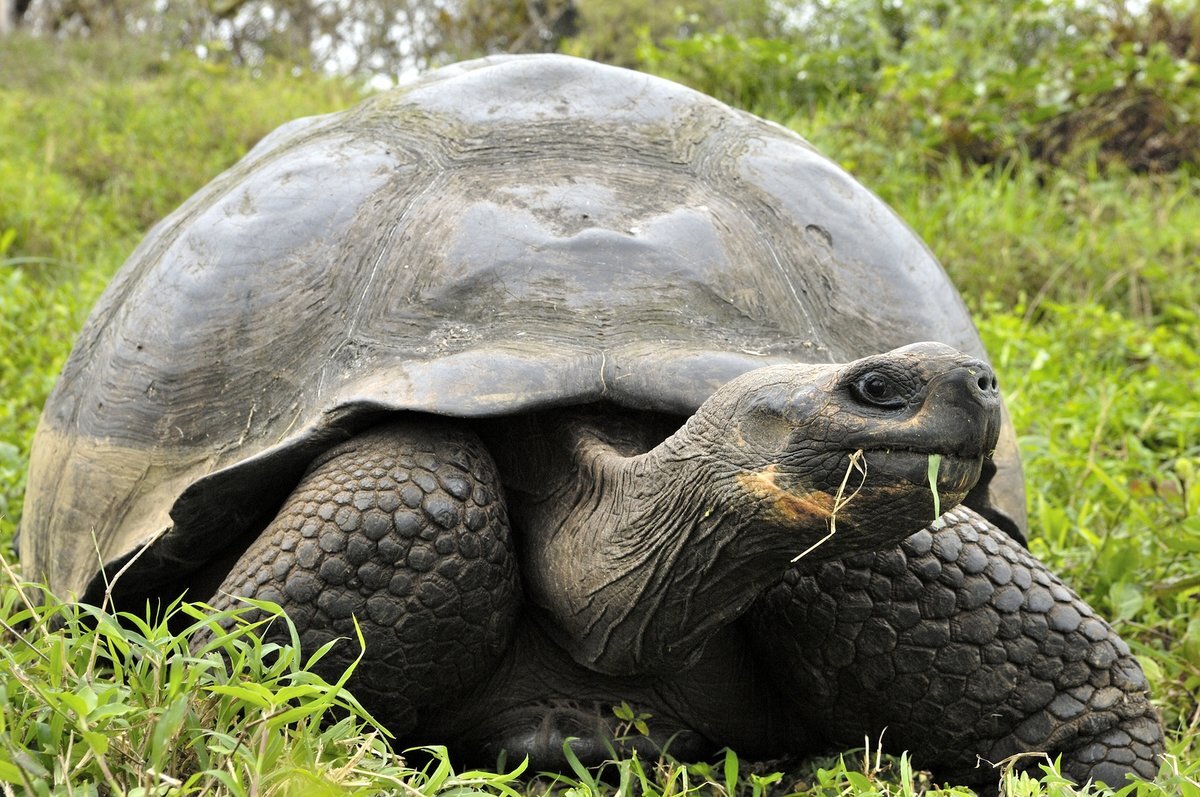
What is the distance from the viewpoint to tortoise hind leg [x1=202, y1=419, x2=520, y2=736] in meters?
2.34

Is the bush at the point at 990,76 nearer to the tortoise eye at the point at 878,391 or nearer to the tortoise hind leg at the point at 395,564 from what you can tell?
the tortoise hind leg at the point at 395,564

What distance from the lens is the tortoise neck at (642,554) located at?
6.95 feet

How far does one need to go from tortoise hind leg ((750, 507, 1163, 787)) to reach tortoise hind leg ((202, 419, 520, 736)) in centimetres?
57

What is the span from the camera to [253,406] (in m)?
2.62

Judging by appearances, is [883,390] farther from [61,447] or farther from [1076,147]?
[1076,147]

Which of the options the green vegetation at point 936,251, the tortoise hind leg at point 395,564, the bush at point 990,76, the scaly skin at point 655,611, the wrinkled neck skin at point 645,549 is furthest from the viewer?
the bush at point 990,76

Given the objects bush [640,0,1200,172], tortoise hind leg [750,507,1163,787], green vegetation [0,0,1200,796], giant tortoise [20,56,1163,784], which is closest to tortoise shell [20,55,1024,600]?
giant tortoise [20,56,1163,784]

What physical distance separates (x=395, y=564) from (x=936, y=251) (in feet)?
13.3

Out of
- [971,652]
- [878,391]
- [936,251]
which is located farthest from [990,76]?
[878,391]

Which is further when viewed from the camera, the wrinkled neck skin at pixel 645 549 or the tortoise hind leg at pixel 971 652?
the tortoise hind leg at pixel 971 652

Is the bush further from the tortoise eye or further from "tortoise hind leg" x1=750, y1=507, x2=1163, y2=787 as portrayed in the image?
the tortoise eye

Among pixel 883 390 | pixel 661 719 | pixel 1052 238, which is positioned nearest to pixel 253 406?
pixel 661 719

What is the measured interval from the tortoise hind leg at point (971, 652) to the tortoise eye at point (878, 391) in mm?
670

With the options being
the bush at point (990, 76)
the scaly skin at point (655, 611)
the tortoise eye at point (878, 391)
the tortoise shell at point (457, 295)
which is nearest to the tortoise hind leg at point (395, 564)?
the scaly skin at point (655, 611)
